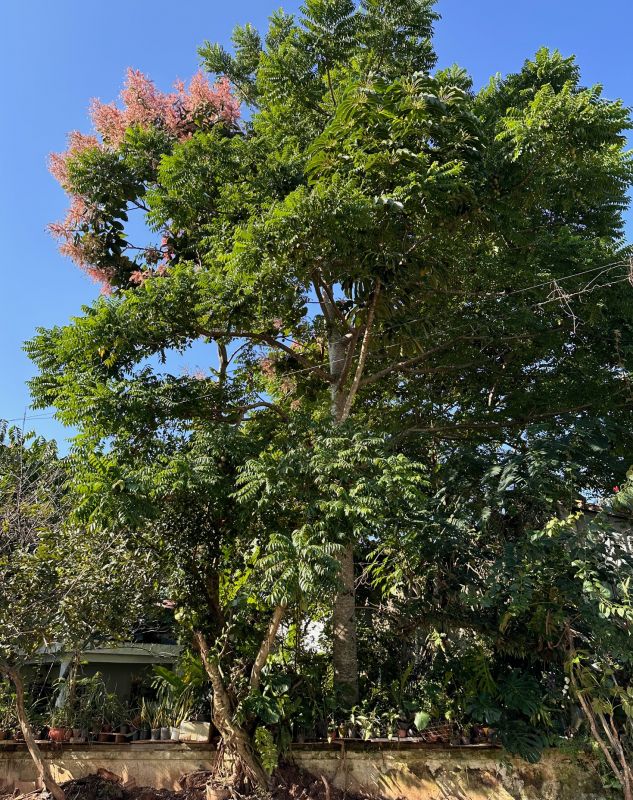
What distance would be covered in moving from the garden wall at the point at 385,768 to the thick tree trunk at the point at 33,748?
41 cm

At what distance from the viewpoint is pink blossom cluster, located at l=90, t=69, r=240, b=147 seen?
8750mm

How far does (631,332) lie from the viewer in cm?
720

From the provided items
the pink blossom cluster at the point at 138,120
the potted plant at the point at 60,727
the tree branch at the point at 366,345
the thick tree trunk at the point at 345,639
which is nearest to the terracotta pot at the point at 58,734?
the potted plant at the point at 60,727

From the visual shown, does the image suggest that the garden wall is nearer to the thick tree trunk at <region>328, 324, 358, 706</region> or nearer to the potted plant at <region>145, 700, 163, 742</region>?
the potted plant at <region>145, 700, 163, 742</region>

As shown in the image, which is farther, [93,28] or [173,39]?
[173,39]

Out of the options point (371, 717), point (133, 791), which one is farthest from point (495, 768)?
point (133, 791)

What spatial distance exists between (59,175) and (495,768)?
943 cm

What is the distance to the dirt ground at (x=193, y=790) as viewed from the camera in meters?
5.38

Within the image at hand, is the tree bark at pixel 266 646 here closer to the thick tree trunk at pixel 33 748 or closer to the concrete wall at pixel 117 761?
the concrete wall at pixel 117 761

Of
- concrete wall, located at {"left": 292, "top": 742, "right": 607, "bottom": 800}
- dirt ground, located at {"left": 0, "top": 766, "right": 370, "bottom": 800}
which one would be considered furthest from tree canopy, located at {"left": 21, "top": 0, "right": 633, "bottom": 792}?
dirt ground, located at {"left": 0, "top": 766, "right": 370, "bottom": 800}

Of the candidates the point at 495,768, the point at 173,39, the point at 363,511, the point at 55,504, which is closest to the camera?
the point at 363,511

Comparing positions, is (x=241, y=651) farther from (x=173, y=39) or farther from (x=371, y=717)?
(x=173, y=39)

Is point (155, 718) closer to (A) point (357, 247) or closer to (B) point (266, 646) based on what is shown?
(B) point (266, 646)

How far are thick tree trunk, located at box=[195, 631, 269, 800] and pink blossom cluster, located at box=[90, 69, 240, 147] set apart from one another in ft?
24.1
